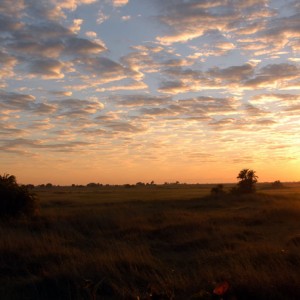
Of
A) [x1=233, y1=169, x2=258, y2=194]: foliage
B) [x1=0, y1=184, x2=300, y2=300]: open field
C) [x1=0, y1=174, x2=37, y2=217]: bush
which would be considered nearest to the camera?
[x1=0, y1=184, x2=300, y2=300]: open field

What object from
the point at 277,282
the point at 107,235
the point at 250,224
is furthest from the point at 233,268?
the point at 250,224

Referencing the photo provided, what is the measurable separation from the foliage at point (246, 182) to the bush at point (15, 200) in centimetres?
3643

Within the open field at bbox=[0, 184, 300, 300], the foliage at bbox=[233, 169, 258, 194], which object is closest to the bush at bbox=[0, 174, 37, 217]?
the open field at bbox=[0, 184, 300, 300]

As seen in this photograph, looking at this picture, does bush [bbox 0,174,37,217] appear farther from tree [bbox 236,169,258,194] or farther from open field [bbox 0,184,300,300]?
tree [bbox 236,169,258,194]

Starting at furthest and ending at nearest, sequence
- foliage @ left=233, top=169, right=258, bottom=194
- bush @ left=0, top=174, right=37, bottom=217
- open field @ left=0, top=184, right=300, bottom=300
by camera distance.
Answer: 1. foliage @ left=233, top=169, right=258, bottom=194
2. bush @ left=0, top=174, right=37, bottom=217
3. open field @ left=0, top=184, right=300, bottom=300

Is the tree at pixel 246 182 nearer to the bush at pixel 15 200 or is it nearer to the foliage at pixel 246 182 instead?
the foliage at pixel 246 182

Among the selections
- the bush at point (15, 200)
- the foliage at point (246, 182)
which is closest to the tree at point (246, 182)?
the foliage at point (246, 182)

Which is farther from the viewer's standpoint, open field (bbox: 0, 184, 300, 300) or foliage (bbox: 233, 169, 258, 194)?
foliage (bbox: 233, 169, 258, 194)

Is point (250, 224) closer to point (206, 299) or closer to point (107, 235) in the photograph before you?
point (107, 235)

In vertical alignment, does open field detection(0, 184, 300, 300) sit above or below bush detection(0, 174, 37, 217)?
below

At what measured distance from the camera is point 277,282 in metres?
8.40

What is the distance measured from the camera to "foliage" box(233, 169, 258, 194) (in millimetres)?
60334

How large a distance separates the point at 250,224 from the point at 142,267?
13922mm

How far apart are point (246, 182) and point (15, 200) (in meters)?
39.4
